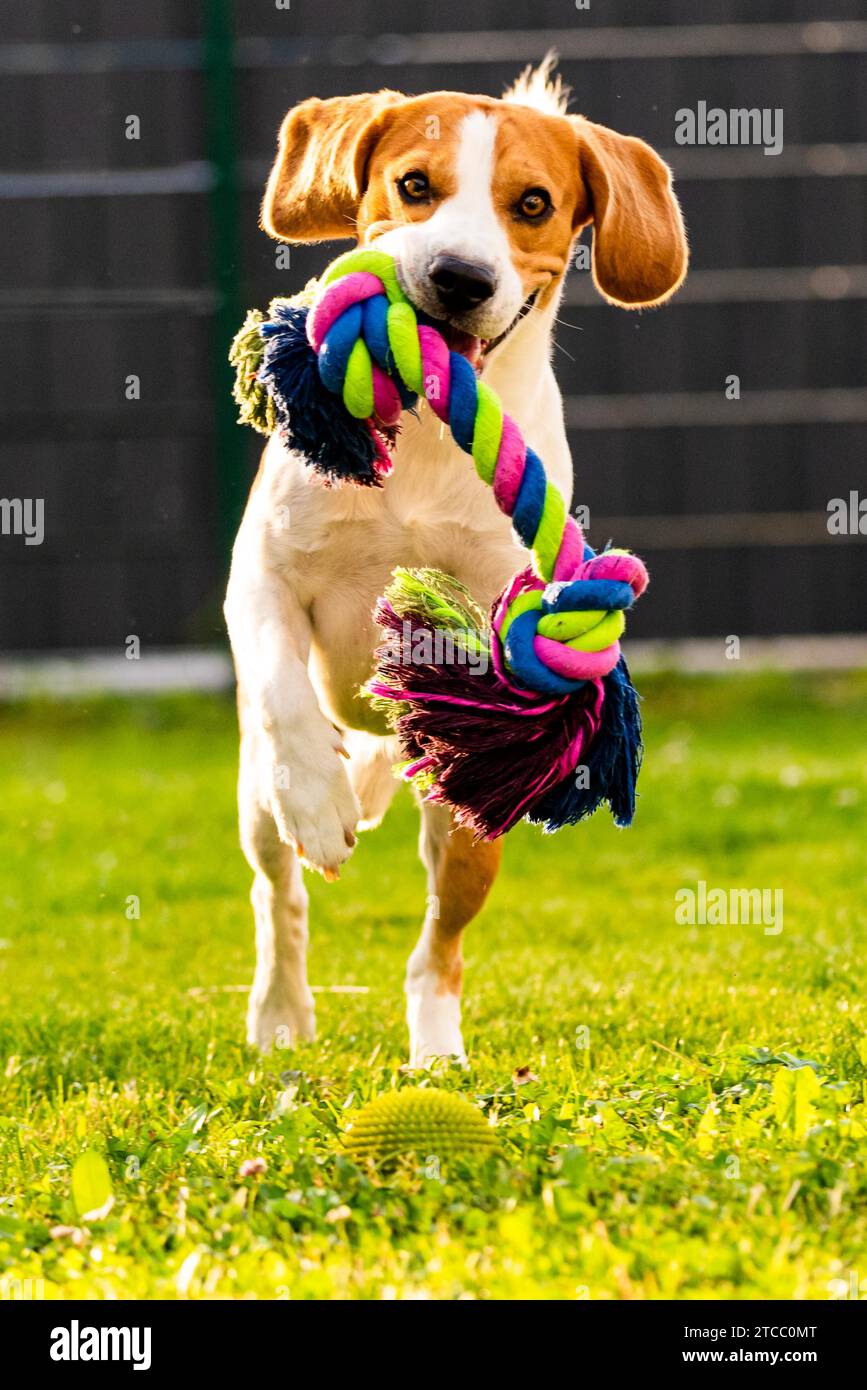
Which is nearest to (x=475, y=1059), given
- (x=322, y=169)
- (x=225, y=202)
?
(x=322, y=169)

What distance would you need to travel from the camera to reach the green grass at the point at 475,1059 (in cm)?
238

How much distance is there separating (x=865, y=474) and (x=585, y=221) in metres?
5.42

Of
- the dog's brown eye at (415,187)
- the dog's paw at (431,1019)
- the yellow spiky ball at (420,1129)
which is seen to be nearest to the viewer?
the yellow spiky ball at (420,1129)

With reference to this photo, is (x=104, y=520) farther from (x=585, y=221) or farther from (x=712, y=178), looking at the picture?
(x=585, y=221)

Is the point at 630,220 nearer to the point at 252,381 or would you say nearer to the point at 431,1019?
the point at 252,381

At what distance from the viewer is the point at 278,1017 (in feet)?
12.3

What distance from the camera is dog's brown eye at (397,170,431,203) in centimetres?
313

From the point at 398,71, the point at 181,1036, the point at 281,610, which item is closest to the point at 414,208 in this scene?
the point at 281,610

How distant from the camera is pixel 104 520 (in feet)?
27.1

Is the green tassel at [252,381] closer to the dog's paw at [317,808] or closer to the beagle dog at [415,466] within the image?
the beagle dog at [415,466]

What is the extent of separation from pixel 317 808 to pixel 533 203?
101 cm

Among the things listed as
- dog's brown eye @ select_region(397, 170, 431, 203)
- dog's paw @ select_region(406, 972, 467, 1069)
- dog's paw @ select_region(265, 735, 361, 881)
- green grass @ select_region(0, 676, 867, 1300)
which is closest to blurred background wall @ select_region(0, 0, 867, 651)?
green grass @ select_region(0, 676, 867, 1300)

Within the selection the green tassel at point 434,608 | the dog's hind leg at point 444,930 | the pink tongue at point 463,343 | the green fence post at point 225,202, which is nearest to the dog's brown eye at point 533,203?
the pink tongue at point 463,343

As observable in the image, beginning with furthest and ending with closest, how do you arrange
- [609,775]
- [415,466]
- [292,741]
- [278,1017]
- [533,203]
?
1. [278,1017]
2. [415,466]
3. [533,203]
4. [292,741]
5. [609,775]
